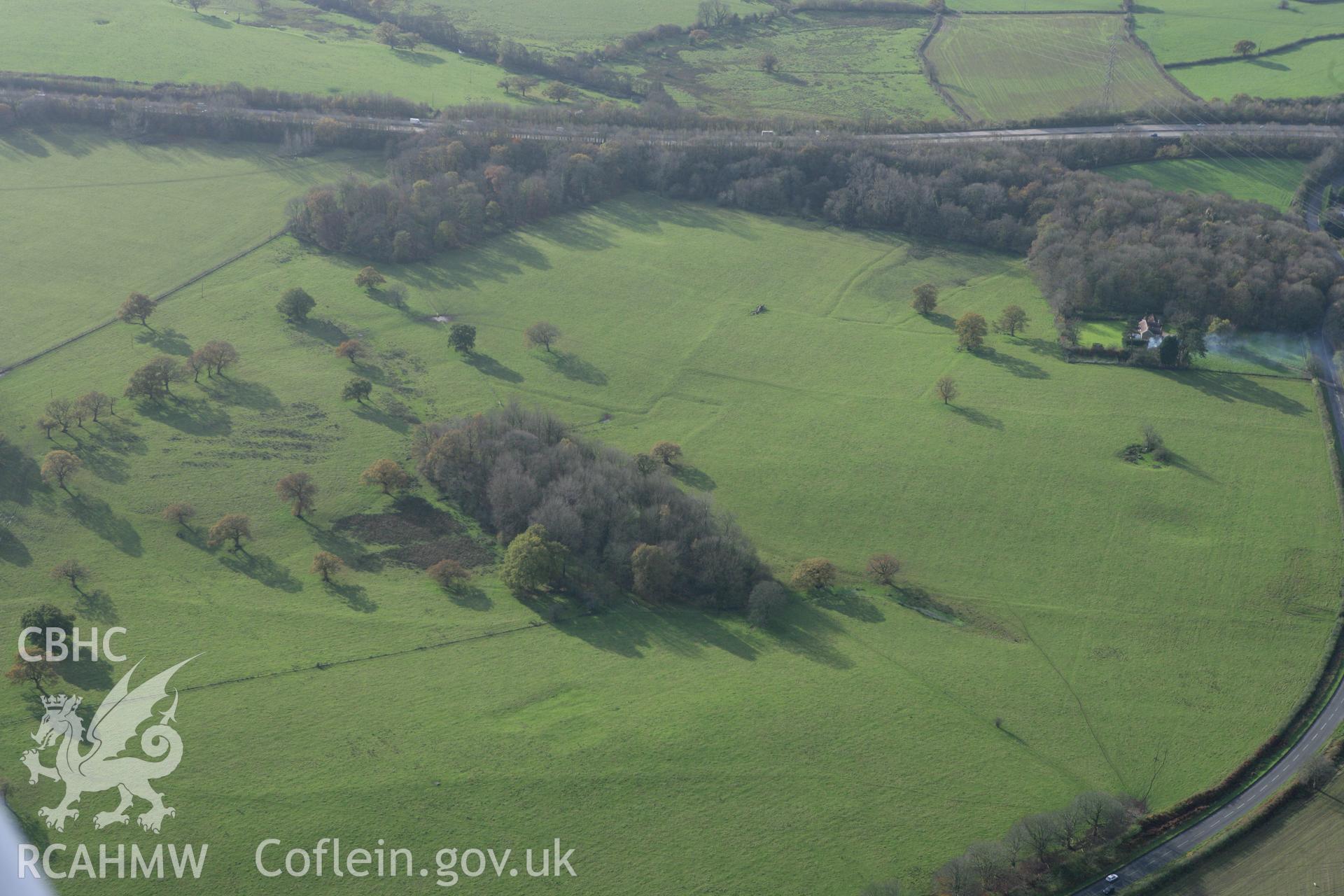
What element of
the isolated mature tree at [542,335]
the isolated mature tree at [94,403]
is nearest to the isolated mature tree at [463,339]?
the isolated mature tree at [542,335]

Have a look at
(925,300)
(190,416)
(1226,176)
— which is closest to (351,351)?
(190,416)

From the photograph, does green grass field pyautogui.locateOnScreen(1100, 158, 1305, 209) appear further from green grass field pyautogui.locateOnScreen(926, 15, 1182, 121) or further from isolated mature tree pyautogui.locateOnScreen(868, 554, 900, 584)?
isolated mature tree pyautogui.locateOnScreen(868, 554, 900, 584)

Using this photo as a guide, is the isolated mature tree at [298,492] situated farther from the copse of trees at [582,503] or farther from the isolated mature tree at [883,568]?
the isolated mature tree at [883,568]

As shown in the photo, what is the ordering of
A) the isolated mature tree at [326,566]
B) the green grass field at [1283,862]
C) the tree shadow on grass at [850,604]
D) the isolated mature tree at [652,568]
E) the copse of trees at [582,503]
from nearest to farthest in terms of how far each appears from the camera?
the green grass field at [1283,862]
the tree shadow on grass at [850,604]
the isolated mature tree at [652,568]
the isolated mature tree at [326,566]
the copse of trees at [582,503]

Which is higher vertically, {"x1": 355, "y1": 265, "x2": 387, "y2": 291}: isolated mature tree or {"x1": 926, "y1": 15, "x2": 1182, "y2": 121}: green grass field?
{"x1": 926, "y1": 15, "x2": 1182, "y2": 121}: green grass field

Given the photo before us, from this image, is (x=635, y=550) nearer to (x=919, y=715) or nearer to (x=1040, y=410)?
(x=919, y=715)

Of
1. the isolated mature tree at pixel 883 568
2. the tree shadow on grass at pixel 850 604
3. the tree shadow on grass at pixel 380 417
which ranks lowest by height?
the tree shadow on grass at pixel 850 604

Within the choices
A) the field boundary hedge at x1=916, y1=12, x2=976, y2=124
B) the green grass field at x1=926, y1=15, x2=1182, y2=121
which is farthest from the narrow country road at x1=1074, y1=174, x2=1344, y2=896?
the green grass field at x1=926, y1=15, x2=1182, y2=121
